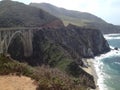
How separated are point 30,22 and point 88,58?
32.0m

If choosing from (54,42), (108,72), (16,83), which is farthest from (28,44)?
(16,83)

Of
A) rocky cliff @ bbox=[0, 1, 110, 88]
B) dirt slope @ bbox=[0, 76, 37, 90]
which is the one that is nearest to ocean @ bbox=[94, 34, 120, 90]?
rocky cliff @ bbox=[0, 1, 110, 88]

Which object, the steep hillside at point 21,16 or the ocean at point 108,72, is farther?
the steep hillside at point 21,16

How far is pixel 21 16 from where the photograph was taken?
148250 millimetres

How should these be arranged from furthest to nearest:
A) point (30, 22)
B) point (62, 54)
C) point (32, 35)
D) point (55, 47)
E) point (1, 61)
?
point (30, 22), point (32, 35), point (55, 47), point (62, 54), point (1, 61)

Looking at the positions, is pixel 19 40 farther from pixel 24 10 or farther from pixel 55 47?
pixel 24 10

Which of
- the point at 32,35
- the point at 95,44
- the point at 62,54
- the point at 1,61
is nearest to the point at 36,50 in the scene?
the point at 32,35

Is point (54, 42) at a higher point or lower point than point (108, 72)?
higher

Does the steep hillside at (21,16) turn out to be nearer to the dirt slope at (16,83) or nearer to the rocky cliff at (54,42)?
the rocky cliff at (54,42)

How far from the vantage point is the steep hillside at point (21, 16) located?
137 metres

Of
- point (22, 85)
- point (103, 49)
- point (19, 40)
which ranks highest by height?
point (22, 85)

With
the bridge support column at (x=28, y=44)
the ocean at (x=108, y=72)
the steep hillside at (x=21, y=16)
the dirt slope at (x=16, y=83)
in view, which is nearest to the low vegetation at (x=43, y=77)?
the dirt slope at (x=16, y=83)

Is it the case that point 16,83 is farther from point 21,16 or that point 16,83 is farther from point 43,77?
point 21,16

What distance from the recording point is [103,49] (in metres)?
159
